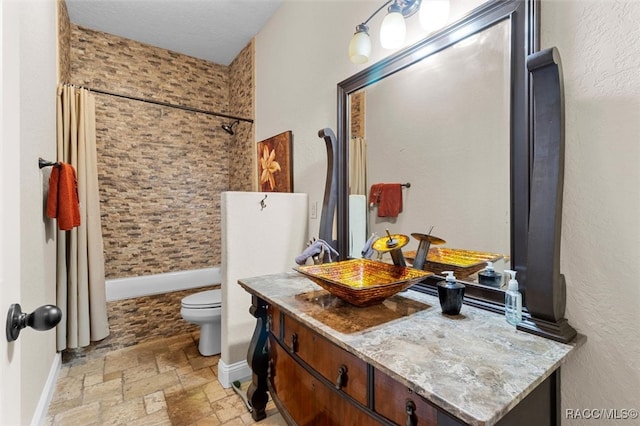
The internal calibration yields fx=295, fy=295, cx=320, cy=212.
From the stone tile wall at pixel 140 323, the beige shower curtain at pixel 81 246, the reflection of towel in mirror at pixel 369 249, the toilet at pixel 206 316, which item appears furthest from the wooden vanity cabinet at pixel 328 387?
the stone tile wall at pixel 140 323

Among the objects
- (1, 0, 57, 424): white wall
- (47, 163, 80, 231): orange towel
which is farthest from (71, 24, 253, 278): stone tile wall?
(47, 163, 80, 231): orange towel

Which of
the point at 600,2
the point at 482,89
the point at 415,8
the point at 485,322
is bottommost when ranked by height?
the point at 485,322

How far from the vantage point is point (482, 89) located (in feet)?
3.85

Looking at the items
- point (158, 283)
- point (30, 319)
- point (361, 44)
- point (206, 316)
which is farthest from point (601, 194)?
point (158, 283)

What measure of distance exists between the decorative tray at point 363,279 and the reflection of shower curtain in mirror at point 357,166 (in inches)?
18.0

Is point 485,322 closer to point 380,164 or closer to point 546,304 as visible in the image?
point 546,304

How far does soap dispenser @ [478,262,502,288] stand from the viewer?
1104 mm

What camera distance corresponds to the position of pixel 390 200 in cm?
156

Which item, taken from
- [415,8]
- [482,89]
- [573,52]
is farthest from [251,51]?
[573,52]

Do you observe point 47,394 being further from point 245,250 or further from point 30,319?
point 30,319

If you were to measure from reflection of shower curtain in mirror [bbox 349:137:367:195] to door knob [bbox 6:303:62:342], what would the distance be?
140 cm

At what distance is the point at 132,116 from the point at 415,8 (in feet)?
9.50

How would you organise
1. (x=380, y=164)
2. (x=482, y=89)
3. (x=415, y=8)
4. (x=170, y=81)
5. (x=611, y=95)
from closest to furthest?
(x=611, y=95) < (x=482, y=89) < (x=415, y=8) < (x=380, y=164) < (x=170, y=81)

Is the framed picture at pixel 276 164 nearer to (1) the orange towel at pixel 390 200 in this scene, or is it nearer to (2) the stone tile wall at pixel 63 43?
(1) the orange towel at pixel 390 200
